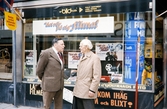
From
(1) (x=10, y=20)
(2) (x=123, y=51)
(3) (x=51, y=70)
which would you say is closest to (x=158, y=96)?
(2) (x=123, y=51)

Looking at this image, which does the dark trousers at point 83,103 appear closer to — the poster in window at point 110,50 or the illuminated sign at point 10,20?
the poster in window at point 110,50

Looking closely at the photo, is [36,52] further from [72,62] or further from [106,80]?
[106,80]

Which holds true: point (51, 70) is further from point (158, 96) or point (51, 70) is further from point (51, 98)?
point (158, 96)

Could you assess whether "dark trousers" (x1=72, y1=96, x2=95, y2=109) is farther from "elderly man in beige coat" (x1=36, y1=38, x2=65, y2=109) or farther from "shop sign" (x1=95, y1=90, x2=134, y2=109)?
"shop sign" (x1=95, y1=90, x2=134, y2=109)

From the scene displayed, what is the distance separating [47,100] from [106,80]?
1.95m

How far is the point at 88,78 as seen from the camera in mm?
4090

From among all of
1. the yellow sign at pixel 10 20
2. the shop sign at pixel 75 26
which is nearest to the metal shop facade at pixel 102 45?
the shop sign at pixel 75 26

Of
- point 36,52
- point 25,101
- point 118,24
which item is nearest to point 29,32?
point 36,52

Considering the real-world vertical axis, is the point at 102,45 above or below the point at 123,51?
above

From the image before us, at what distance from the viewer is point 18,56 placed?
6.50 metres

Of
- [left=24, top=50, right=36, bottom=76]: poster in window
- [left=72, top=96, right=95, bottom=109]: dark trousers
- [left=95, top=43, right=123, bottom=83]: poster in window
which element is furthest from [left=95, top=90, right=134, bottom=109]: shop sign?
[left=24, top=50, right=36, bottom=76]: poster in window

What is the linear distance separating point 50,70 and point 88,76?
740 mm

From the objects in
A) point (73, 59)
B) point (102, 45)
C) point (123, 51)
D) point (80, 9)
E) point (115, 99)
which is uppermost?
point (80, 9)

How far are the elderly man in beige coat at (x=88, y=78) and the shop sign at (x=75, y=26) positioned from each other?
158 centimetres
